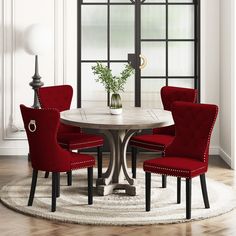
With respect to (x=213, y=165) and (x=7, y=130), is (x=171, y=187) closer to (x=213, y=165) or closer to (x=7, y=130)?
(x=213, y=165)

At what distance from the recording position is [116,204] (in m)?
6.59

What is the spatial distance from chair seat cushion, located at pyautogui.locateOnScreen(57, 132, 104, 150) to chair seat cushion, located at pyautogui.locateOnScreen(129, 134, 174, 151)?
39cm

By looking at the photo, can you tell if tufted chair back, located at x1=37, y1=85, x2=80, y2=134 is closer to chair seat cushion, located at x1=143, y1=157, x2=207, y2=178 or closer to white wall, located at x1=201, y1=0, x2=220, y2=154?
chair seat cushion, located at x1=143, y1=157, x2=207, y2=178

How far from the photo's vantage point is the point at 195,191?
280 inches

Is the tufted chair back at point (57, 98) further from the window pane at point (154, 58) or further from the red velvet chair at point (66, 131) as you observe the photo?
the window pane at point (154, 58)

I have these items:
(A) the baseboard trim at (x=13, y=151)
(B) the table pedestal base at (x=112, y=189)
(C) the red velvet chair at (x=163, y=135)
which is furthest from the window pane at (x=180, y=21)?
(B) the table pedestal base at (x=112, y=189)

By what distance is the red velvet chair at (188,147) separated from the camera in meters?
6.13

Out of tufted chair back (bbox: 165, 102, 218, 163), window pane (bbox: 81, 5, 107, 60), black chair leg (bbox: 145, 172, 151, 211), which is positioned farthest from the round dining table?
window pane (bbox: 81, 5, 107, 60)

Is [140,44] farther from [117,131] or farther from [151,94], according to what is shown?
[117,131]

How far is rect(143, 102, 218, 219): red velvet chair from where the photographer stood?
6.13m

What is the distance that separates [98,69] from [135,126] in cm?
84

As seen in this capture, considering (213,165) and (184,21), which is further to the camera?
(184,21)

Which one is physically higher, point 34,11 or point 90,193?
point 34,11

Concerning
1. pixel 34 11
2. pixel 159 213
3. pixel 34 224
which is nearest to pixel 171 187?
pixel 159 213
